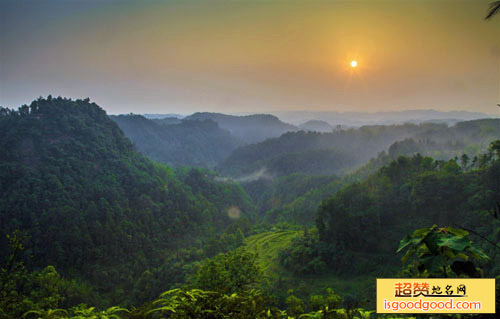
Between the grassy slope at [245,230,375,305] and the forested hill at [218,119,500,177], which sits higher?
the forested hill at [218,119,500,177]

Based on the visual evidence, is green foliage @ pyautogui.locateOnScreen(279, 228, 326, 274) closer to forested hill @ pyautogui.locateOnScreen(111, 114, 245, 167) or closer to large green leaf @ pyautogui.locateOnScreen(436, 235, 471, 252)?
large green leaf @ pyautogui.locateOnScreen(436, 235, 471, 252)

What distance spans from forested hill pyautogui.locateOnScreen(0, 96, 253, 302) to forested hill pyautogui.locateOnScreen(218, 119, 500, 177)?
2212 inches

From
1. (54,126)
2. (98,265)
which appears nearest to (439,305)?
(98,265)

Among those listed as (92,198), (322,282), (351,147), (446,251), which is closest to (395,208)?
(322,282)

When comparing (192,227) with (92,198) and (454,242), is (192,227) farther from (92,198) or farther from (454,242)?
(454,242)

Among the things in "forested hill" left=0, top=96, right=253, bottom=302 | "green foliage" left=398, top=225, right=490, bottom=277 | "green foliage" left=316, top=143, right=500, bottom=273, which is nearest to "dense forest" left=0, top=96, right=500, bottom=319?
"green foliage" left=398, top=225, right=490, bottom=277

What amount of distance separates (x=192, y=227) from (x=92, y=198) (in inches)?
849

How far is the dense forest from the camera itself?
8.77m

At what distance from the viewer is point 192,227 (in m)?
61.8

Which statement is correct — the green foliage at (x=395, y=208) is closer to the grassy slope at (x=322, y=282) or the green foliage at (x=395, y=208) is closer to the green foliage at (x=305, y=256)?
the green foliage at (x=305, y=256)

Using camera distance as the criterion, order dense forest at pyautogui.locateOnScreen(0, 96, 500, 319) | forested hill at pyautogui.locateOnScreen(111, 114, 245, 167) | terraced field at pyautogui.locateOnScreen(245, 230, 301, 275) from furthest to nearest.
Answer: forested hill at pyautogui.locateOnScreen(111, 114, 245, 167)
terraced field at pyautogui.locateOnScreen(245, 230, 301, 275)
dense forest at pyautogui.locateOnScreen(0, 96, 500, 319)

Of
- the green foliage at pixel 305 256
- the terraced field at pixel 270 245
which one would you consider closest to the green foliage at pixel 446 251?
the green foliage at pixel 305 256

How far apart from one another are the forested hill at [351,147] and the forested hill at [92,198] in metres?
56.2

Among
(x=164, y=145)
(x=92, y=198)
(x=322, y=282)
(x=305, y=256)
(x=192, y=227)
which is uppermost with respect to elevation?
(x=164, y=145)
